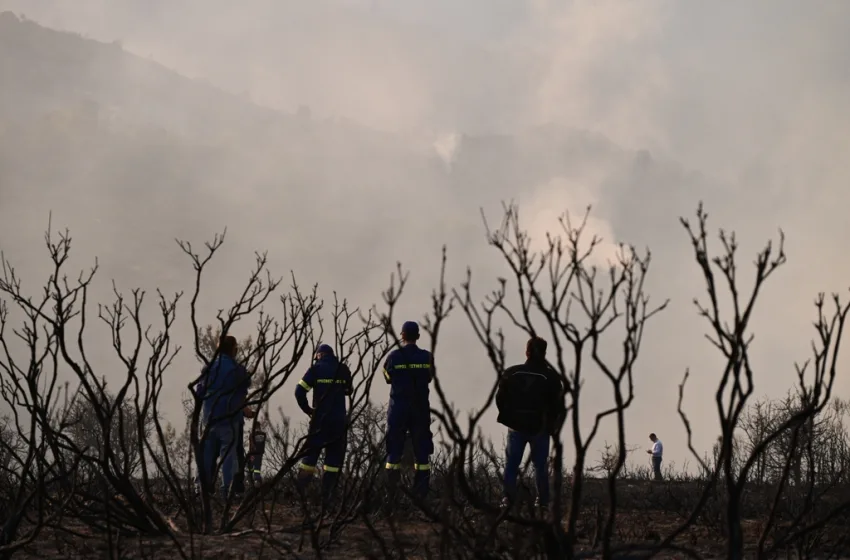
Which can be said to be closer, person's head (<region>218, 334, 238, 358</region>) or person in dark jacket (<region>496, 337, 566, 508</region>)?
person in dark jacket (<region>496, 337, 566, 508</region>)

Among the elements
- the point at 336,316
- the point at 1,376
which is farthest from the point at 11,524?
the point at 336,316

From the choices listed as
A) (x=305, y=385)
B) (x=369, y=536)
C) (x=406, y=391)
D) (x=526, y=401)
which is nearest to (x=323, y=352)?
(x=305, y=385)

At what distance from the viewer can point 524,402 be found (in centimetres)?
662

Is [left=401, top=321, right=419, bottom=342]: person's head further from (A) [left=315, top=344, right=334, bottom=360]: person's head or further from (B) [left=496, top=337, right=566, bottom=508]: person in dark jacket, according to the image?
(B) [left=496, top=337, right=566, bottom=508]: person in dark jacket

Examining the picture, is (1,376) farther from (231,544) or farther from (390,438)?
(390,438)

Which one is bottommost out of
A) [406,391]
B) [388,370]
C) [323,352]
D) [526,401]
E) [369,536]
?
[369,536]

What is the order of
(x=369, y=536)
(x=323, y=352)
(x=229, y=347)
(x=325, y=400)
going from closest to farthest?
(x=369, y=536)
(x=229, y=347)
(x=325, y=400)
(x=323, y=352)

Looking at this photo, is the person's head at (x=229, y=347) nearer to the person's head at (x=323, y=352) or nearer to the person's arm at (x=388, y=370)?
the person's head at (x=323, y=352)

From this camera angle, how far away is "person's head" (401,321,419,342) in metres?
7.46

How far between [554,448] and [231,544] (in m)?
2.77

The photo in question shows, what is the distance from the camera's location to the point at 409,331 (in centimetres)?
746

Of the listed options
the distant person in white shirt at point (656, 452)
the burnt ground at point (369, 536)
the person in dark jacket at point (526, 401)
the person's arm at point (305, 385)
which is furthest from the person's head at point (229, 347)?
the distant person in white shirt at point (656, 452)

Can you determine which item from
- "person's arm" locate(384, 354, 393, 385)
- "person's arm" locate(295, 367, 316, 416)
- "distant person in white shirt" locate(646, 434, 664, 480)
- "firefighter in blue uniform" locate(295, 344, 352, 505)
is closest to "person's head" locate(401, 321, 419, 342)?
"person's arm" locate(384, 354, 393, 385)

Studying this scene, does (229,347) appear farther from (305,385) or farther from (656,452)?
(656,452)
